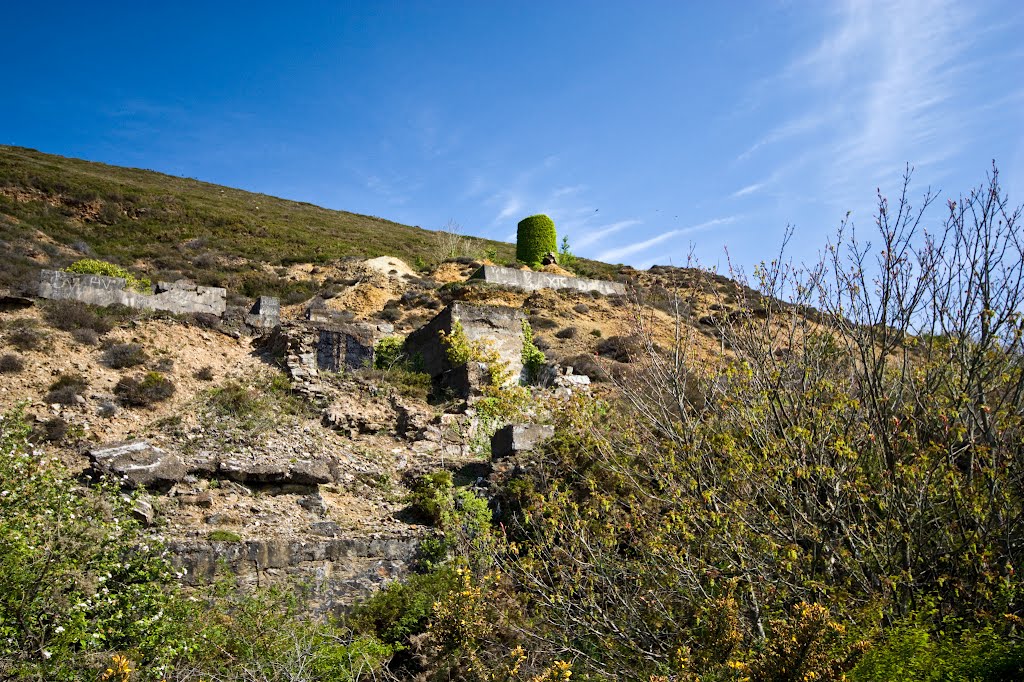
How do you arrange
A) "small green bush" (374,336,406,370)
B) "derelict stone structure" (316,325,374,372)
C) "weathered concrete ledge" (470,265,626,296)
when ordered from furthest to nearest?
"weathered concrete ledge" (470,265,626,296), "small green bush" (374,336,406,370), "derelict stone structure" (316,325,374,372)

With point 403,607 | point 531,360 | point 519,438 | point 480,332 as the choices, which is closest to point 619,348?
point 531,360

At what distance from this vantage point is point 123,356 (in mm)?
12469

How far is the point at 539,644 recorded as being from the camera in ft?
16.4

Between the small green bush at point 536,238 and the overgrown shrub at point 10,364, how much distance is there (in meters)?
21.1

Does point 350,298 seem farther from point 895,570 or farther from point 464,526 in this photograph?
point 895,570

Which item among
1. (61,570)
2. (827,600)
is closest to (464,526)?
(61,570)

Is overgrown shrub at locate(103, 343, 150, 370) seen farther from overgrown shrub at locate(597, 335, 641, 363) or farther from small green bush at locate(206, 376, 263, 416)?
overgrown shrub at locate(597, 335, 641, 363)

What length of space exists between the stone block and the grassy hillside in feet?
49.5

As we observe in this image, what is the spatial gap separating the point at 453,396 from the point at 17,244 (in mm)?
19018

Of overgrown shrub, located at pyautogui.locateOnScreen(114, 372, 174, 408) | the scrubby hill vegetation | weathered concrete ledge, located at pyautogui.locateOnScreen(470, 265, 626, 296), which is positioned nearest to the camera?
the scrubby hill vegetation

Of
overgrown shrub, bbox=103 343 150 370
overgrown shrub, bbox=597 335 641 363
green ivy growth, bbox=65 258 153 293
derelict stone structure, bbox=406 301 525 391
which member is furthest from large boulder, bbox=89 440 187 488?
overgrown shrub, bbox=597 335 641 363

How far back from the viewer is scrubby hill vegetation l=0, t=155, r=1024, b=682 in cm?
367

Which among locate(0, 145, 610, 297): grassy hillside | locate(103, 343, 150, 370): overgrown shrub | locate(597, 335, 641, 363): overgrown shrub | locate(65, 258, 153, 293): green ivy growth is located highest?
locate(0, 145, 610, 297): grassy hillside

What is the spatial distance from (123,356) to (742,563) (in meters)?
12.7
